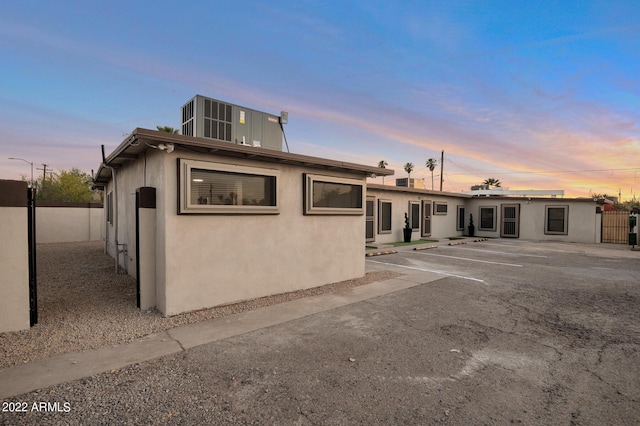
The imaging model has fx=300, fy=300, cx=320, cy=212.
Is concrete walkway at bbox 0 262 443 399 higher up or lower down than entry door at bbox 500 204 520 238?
lower down

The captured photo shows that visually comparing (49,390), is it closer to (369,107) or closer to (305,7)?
(305,7)

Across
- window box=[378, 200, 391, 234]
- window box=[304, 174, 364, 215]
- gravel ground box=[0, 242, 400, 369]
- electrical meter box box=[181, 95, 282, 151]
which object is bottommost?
gravel ground box=[0, 242, 400, 369]

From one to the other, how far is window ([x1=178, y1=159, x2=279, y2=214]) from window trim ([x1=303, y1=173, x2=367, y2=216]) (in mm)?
770

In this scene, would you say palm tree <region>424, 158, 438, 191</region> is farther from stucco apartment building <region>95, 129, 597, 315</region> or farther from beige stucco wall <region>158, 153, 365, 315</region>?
beige stucco wall <region>158, 153, 365, 315</region>

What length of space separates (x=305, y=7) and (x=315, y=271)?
25.8 ft

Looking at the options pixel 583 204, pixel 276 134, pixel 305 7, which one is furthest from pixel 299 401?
pixel 583 204

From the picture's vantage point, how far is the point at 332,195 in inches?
277

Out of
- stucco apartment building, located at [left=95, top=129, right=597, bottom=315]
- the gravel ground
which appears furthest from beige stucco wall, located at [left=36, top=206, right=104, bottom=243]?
stucco apartment building, located at [left=95, top=129, right=597, bottom=315]

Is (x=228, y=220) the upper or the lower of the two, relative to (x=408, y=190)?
lower

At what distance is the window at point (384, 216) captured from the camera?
15180mm

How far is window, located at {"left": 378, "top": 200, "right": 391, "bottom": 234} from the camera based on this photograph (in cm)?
1518

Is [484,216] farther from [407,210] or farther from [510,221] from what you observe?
[407,210]

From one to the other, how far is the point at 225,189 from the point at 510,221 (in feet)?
68.9

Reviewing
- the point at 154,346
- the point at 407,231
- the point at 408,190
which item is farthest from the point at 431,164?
the point at 154,346
